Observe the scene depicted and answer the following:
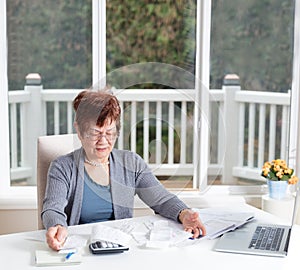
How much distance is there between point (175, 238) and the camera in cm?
196

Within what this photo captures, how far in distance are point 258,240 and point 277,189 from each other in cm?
128

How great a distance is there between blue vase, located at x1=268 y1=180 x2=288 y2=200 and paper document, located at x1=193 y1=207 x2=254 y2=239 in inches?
36.6

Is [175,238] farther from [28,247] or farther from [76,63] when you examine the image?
[76,63]

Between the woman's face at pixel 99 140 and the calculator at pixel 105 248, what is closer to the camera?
the calculator at pixel 105 248

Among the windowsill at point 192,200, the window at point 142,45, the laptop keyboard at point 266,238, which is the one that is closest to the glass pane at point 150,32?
the window at point 142,45

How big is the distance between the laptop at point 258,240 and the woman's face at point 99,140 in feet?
1.51

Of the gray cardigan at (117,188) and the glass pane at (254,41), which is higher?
the glass pane at (254,41)

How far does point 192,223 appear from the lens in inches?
80.6

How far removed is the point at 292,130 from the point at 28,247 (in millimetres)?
2048

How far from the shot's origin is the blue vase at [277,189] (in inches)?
125

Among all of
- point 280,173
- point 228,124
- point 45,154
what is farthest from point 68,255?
point 228,124

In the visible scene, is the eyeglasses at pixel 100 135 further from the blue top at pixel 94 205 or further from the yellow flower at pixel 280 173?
the yellow flower at pixel 280 173

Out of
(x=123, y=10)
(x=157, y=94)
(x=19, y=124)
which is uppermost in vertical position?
(x=123, y=10)

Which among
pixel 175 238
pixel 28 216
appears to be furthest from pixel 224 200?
pixel 175 238
